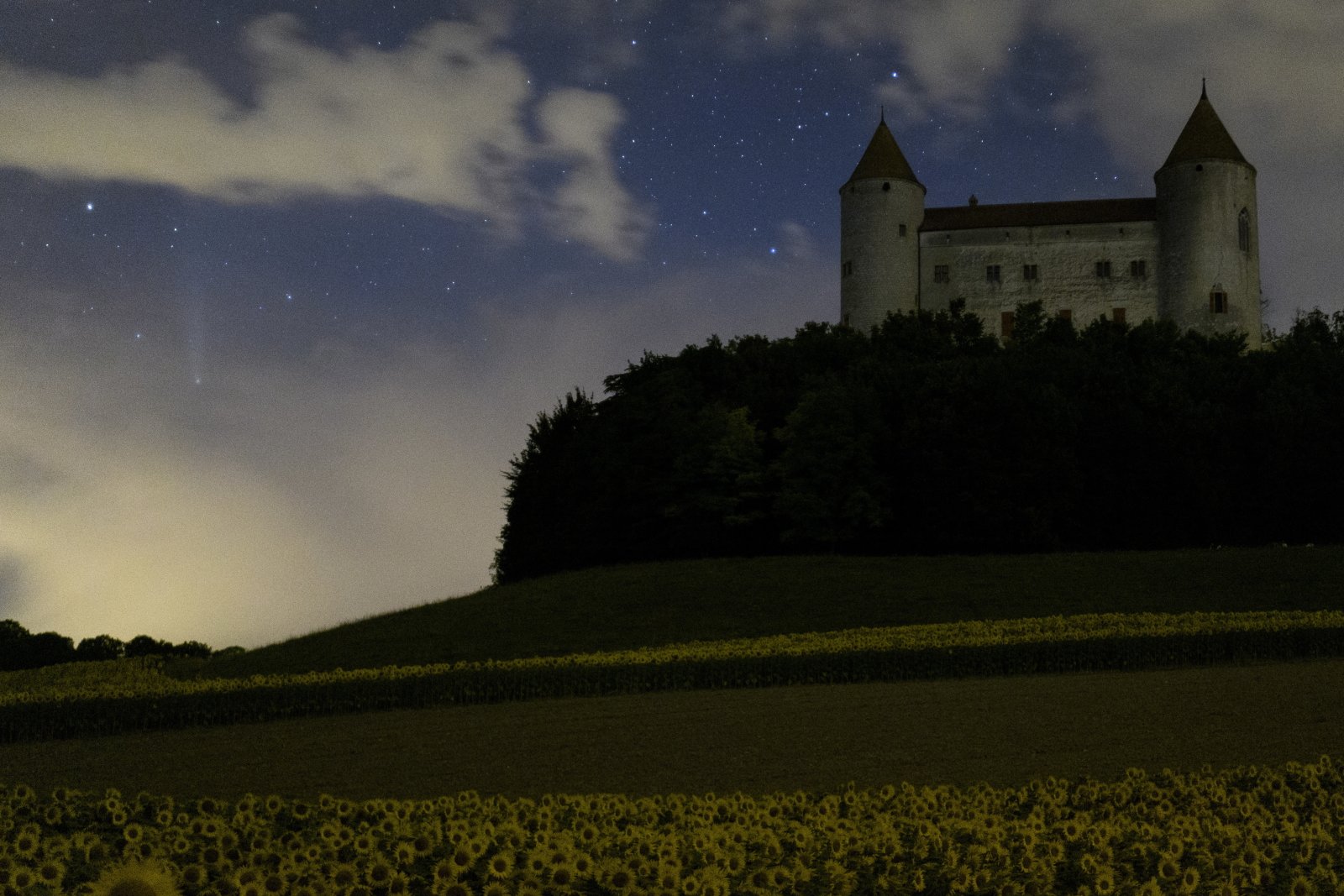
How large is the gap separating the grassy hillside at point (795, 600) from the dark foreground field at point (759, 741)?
10.3 meters

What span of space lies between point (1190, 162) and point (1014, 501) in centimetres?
4245

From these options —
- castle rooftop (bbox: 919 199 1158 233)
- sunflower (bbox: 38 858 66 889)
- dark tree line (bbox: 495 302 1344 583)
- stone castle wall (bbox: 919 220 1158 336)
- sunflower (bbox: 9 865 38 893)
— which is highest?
castle rooftop (bbox: 919 199 1158 233)

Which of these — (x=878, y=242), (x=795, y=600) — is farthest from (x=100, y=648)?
(x=878, y=242)

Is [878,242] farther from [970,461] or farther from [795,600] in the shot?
[795,600]

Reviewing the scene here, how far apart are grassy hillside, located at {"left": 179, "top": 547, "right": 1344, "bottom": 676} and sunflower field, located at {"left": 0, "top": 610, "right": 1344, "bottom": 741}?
6.44m

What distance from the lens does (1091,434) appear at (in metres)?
62.3

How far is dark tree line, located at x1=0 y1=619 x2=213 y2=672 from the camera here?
5088 centimetres

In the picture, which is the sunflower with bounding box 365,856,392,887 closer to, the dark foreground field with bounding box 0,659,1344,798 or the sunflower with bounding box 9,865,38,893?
the sunflower with bounding box 9,865,38,893

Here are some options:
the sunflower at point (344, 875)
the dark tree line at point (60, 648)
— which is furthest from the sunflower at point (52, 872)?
the dark tree line at point (60, 648)

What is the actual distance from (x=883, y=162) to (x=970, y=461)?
4014cm

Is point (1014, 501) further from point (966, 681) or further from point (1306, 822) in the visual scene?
point (1306, 822)

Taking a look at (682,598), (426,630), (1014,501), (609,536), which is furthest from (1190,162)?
(426,630)

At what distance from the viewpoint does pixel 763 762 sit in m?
20.4

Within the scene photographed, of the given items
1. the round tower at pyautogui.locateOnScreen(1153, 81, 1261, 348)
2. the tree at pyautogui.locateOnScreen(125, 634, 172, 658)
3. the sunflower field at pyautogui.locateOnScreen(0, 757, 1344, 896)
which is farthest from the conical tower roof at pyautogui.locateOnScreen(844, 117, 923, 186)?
the sunflower field at pyautogui.locateOnScreen(0, 757, 1344, 896)
